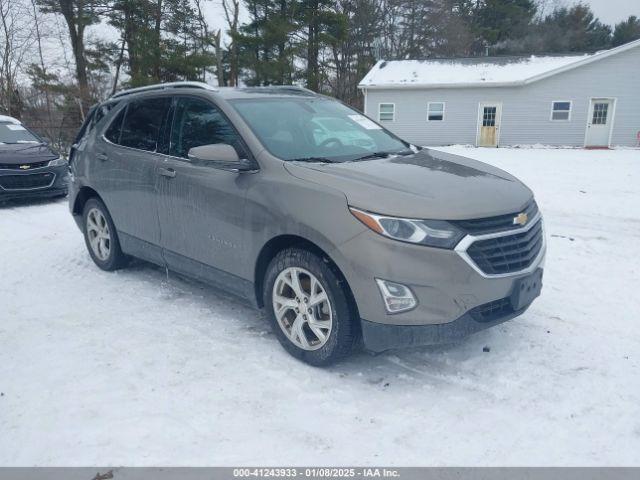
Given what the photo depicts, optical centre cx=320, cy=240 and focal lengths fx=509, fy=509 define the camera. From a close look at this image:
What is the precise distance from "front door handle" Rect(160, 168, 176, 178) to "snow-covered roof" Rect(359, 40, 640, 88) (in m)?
23.0

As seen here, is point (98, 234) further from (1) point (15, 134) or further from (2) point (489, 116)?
(2) point (489, 116)

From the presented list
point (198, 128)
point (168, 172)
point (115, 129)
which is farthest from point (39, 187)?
point (198, 128)

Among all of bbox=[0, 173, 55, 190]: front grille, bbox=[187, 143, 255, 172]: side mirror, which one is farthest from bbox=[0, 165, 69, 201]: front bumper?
bbox=[187, 143, 255, 172]: side mirror

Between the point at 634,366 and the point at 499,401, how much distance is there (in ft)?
3.63

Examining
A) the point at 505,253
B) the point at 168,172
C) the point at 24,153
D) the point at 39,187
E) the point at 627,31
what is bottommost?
the point at 39,187

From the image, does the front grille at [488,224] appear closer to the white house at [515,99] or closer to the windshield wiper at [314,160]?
the windshield wiper at [314,160]

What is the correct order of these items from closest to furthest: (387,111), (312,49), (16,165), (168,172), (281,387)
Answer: (281,387) → (168,172) → (16,165) → (387,111) → (312,49)

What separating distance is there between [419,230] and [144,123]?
3.08 meters

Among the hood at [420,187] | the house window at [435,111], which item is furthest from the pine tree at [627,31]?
the hood at [420,187]

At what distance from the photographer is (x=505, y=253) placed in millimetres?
3207

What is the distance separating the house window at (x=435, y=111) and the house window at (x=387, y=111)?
5.94 ft

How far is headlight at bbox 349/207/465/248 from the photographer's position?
9.86ft

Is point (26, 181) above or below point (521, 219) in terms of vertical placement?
below

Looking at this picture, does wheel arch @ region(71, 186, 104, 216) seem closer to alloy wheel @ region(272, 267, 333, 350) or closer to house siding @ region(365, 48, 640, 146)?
alloy wheel @ region(272, 267, 333, 350)
